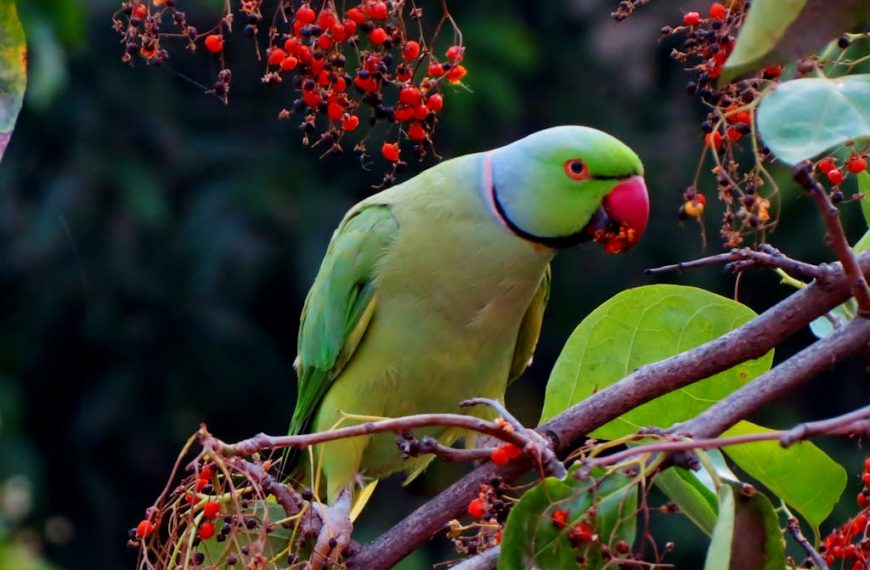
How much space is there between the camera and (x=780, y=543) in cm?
92

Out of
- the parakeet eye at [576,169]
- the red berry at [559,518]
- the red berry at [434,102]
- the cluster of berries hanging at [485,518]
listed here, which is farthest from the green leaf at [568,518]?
the parakeet eye at [576,169]

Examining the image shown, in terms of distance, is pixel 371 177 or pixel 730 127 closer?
pixel 730 127

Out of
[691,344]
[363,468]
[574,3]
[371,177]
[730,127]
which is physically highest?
[730,127]

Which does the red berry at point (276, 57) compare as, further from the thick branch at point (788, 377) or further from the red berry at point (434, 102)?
the thick branch at point (788, 377)

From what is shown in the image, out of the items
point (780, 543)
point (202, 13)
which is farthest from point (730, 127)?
point (202, 13)

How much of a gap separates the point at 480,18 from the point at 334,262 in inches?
124

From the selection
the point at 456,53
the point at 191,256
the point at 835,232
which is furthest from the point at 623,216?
the point at 191,256

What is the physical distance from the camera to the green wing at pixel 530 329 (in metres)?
1.79

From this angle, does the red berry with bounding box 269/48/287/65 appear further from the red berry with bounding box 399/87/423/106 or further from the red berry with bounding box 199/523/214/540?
the red berry with bounding box 199/523/214/540

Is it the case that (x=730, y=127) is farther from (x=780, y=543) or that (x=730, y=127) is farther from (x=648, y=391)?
(x=780, y=543)

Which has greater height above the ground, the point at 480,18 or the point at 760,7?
the point at 760,7

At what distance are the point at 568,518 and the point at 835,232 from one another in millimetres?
270

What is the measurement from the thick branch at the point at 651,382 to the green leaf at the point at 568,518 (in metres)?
0.15

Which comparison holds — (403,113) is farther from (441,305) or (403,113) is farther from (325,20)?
(441,305)
